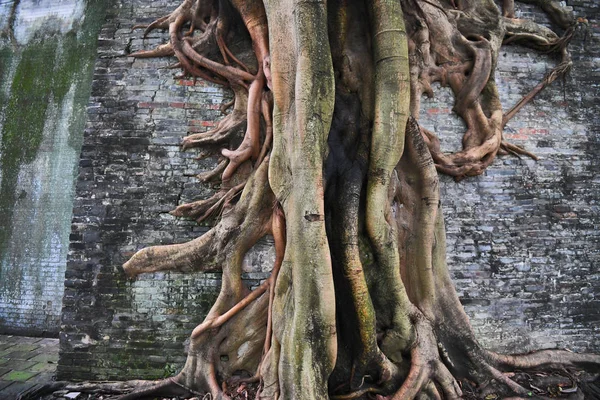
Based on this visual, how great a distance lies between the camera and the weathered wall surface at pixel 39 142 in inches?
184

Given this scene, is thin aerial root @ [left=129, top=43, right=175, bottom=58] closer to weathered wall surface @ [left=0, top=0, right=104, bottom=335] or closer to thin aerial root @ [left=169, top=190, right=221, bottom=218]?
thin aerial root @ [left=169, top=190, right=221, bottom=218]

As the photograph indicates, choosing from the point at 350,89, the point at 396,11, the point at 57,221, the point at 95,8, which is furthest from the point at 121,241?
the point at 95,8

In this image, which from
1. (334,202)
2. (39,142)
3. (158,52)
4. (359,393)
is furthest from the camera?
(39,142)

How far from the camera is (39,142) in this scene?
4.89m

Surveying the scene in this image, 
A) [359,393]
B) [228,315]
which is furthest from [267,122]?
[359,393]

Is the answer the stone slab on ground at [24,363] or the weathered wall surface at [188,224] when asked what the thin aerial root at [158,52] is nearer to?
the weathered wall surface at [188,224]

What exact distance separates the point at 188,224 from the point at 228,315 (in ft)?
2.86

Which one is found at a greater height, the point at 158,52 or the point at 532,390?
the point at 158,52

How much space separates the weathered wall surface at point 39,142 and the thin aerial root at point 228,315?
2451 mm

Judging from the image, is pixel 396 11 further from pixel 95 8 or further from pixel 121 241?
pixel 95 8

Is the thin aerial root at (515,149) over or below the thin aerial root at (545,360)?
over

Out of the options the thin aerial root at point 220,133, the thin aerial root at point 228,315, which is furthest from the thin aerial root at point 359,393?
the thin aerial root at point 220,133

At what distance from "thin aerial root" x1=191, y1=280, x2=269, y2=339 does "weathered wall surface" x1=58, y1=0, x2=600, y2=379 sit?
0.67 feet

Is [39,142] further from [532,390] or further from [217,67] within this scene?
[532,390]
